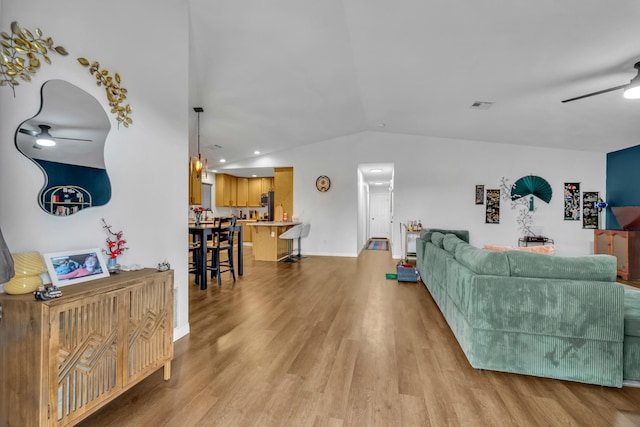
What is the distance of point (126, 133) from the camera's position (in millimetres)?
2074

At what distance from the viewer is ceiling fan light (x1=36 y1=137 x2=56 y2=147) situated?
1536 millimetres

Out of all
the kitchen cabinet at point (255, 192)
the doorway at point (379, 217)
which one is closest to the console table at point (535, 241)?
the doorway at point (379, 217)

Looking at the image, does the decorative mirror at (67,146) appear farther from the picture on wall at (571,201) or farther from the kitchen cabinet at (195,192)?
the picture on wall at (571,201)

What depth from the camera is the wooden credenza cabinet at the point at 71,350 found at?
1229mm

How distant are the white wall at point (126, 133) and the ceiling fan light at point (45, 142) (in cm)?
11

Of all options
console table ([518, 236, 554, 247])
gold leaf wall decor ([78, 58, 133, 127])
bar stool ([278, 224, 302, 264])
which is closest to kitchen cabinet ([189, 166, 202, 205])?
bar stool ([278, 224, 302, 264])

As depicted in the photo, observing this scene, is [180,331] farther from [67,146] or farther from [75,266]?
[67,146]

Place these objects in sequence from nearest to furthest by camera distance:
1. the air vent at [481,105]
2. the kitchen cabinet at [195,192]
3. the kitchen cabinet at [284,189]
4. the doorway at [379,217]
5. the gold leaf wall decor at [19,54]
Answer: the gold leaf wall decor at [19,54], the air vent at [481,105], the kitchen cabinet at [195,192], the kitchen cabinet at [284,189], the doorway at [379,217]

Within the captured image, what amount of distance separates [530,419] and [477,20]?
9.98 ft

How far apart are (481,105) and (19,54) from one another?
511cm

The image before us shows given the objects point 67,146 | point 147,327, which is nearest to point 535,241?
point 147,327

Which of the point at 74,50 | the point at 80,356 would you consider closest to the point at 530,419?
the point at 80,356

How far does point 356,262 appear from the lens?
6.35 meters

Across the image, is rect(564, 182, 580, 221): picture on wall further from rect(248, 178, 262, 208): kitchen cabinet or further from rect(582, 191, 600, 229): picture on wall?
rect(248, 178, 262, 208): kitchen cabinet
